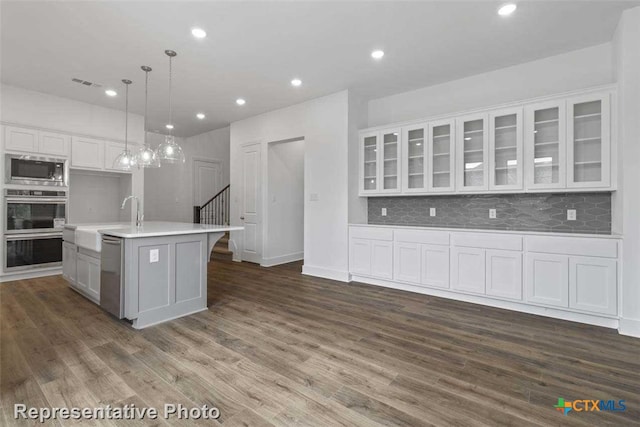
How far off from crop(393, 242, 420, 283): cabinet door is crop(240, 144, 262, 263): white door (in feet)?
9.73

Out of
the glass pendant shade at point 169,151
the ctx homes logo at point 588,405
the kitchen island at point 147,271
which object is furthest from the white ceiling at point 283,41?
the ctx homes logo at point 588,405

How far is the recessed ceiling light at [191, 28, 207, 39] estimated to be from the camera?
3.33 metres

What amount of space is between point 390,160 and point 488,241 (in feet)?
6.22

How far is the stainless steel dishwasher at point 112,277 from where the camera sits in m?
3.07

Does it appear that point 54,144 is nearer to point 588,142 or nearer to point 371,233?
point 371,233

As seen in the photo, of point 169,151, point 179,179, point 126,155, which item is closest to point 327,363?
point 169,151

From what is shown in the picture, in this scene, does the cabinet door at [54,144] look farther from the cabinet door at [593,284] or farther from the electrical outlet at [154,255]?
the cabinet door at [593,284]

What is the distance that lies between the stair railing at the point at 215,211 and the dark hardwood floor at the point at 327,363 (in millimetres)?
5117

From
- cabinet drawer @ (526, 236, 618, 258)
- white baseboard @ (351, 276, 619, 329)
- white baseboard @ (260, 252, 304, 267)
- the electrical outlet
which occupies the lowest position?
white baseboard @ (351, 276, 619, 329)

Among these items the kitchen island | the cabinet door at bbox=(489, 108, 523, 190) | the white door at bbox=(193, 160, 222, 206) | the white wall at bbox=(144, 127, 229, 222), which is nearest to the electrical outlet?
the kitchen island

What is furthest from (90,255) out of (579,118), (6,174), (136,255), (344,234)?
(579,118)

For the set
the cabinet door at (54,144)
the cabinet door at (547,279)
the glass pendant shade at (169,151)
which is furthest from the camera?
the cabinet door at (54,144)

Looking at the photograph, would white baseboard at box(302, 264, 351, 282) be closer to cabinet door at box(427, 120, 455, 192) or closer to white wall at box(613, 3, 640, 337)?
cabinet door at box(427, 120, 455, 192)

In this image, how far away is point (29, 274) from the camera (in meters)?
5.04
